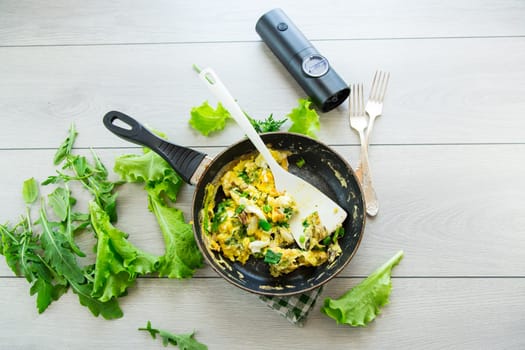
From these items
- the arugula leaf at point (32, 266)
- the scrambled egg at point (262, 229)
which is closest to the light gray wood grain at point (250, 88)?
the scrambled egg at point (262, 229)

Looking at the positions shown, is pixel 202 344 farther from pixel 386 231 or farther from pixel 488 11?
pixel 488 11

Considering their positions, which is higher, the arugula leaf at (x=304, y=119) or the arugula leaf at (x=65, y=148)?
the arugula leaf at (x=65, y=148)

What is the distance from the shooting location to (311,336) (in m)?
1.64

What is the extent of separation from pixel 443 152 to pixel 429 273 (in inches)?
18.3

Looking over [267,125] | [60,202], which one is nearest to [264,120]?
[267,125]

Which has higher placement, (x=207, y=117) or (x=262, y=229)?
(x=207, y=117)

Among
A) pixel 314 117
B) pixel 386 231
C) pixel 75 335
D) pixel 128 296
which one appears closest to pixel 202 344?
pixel 128 296

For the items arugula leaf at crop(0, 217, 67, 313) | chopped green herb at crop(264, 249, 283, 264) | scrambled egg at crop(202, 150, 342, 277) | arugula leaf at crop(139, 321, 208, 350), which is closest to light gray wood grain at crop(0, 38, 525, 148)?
scrambled egg at crop(202, 150, 342, 277)

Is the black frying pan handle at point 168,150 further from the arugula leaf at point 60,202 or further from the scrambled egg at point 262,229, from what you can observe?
the arugula leaf at point 60,202

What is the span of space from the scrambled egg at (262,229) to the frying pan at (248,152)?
35 mm

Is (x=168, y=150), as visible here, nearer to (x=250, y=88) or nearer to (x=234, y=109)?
(x=234, y=109)

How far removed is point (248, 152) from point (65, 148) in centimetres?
74

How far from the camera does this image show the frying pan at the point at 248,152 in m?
1.57

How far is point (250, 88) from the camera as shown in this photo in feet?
6.24
